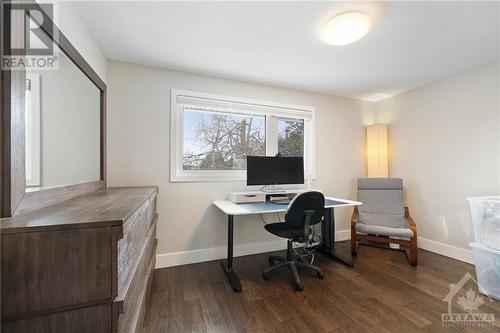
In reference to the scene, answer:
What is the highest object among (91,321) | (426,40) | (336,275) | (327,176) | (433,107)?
(426,40)

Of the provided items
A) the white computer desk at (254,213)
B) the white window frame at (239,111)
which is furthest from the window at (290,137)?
the white computer desk at (254,213)

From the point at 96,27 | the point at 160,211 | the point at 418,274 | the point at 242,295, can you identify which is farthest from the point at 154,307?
the point at 418,274

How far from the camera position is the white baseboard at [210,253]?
2.37 metres

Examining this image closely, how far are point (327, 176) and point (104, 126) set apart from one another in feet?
9.79

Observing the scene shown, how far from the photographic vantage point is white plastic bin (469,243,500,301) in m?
1.77

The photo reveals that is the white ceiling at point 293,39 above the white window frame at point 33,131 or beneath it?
above

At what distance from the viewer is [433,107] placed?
2811 millimetres

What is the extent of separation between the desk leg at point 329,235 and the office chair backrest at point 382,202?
20.7 inches

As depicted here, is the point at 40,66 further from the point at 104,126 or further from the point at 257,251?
the point at 257,251

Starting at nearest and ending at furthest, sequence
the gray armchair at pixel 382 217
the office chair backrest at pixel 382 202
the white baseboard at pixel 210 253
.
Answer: the white baseboard at pixel 210 253 → the gray armchair at pixel 382 217 → the office chair backrest at pixel 382 202

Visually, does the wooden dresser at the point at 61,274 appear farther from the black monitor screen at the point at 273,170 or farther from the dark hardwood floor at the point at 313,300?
the black monitor screen at the point at 273,170

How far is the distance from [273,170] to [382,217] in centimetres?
167

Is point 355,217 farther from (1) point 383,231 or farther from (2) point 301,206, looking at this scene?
(2) point 301,206

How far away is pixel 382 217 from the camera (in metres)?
2.84
